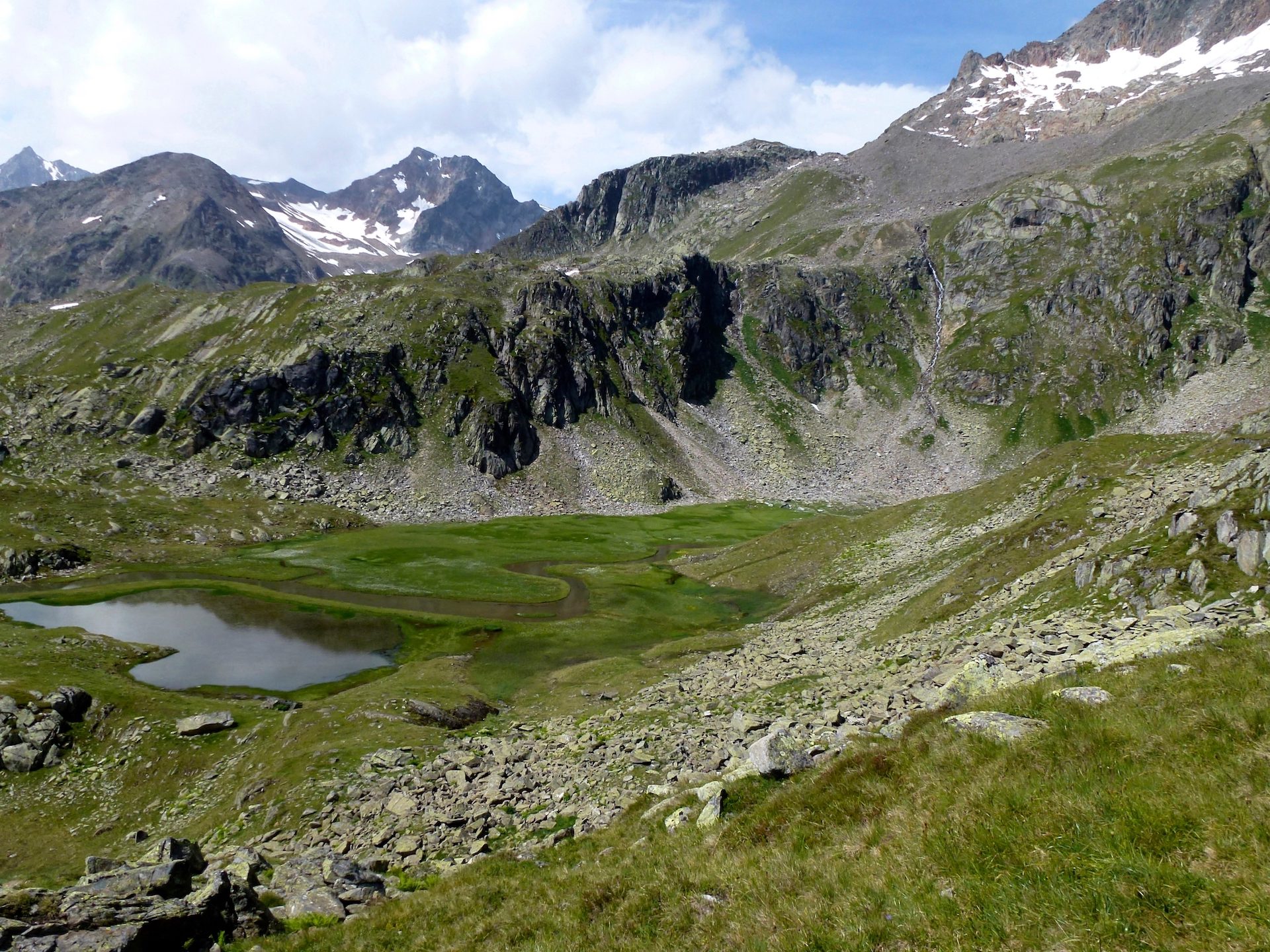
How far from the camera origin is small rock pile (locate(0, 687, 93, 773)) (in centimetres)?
3659

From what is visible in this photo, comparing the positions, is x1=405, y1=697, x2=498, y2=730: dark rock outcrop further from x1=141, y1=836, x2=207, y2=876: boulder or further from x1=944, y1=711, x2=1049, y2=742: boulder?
x1=944, y1=711, x2=1049, y2=742: boulder

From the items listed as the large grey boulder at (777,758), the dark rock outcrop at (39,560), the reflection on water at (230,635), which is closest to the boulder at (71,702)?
the reflection on water at (230,635)

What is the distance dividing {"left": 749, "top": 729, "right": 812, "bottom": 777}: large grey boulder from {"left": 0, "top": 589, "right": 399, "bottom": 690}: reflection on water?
52557mm

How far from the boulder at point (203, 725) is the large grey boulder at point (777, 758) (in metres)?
37.8

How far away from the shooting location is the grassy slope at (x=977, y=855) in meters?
7.69

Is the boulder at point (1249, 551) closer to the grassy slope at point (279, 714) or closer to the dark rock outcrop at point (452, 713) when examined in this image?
the grassy slope at point (279, 714)

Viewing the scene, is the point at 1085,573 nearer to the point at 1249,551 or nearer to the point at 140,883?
the point at 1249,551

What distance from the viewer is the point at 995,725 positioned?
13016 mm

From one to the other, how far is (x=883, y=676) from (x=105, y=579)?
365 feet

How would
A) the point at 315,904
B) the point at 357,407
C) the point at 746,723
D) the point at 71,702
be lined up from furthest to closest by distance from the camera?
the point at 357,407 → the point at 71,702 → the point at 746,723 → the point at 315,904

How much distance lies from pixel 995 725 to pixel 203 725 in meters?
44.5

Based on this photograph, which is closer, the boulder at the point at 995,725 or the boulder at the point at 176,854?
the boulder at the point at 995,725

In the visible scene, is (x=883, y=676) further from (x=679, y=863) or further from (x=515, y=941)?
(x=515, y=941)

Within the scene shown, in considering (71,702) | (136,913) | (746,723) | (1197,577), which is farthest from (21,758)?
(1197,577)
